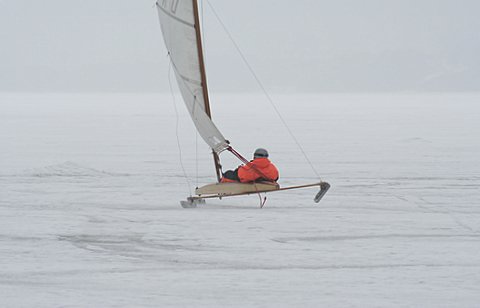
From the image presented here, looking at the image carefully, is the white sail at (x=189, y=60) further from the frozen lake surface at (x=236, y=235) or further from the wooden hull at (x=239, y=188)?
the frozen lake surface at (x=236, y=235)

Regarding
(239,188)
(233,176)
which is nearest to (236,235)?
(239,188)

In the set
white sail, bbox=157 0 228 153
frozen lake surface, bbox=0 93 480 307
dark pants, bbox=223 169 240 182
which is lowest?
frozen lake surface, bbox=0 93 480 307

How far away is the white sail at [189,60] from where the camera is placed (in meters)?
9.16

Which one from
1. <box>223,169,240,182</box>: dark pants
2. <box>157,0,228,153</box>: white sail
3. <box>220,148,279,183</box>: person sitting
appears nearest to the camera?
<box>220,148,279,183</box>: person sitting

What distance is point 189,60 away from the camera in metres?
9.34

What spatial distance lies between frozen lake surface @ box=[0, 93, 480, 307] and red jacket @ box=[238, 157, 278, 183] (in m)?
0.39

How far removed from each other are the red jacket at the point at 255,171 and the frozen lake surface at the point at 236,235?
0.39 metres

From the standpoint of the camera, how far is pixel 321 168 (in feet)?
42.3

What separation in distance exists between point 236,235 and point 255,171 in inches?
58.1

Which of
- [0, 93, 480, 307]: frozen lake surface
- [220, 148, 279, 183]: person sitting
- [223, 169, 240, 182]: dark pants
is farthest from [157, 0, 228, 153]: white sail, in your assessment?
[0, 93, 480, 307]: frozen lake surface

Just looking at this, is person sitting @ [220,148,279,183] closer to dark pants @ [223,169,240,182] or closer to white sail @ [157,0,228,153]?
dark pants @ [223,169,240,182]

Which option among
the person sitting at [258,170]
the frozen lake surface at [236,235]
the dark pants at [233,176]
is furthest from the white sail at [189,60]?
the frozen lake surface at [236,235]

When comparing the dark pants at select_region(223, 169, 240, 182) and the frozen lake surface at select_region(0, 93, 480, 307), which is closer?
the frozen lake surface at select_region(0, 93, 480, 307)

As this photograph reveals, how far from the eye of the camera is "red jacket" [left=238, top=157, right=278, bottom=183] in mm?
8820
